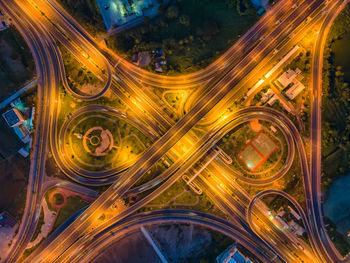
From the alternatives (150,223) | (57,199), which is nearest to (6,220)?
(57,199)

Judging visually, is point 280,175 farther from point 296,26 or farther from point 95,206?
point 95,206

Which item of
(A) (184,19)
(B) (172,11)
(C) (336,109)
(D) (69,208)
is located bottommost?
(C) (336,109)

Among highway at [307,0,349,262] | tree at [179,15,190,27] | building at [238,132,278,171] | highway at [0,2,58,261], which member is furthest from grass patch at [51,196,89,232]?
highway at [307,0,349,262]

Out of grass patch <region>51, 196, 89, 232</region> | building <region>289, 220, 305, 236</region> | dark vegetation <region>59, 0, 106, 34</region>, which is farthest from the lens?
grass patch <region>51, 196, 89, 232</region>

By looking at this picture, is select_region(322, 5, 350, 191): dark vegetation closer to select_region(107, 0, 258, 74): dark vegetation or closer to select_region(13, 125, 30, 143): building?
select_region(107, 0, 258, 74): dark vegetation

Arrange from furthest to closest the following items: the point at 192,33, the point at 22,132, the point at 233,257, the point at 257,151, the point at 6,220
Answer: the point at 257,151 < the point at 22,132 < the point at 6,220 < the point at 192,33 < the point at 233,257

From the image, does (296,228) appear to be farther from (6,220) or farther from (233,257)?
(6,220)
